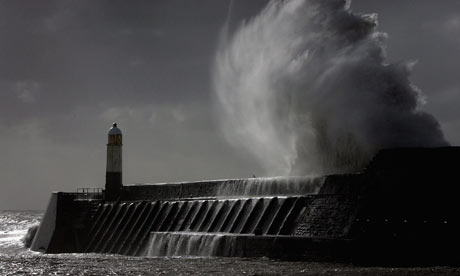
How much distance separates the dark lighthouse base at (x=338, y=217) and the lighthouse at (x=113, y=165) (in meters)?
8.65

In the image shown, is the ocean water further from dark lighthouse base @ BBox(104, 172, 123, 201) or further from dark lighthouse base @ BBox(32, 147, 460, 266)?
dark lighthouse base @ BBox(104, 172, 123, 201)

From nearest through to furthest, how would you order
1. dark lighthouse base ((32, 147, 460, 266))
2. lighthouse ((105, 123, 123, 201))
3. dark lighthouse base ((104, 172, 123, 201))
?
dark lighthouse base ((32, 147, 460, 266)), dark lighthouse base ((104, 172, 123, 201)), lighthouse ((105, 123, 123, 201))

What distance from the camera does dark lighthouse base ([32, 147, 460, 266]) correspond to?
19672mm

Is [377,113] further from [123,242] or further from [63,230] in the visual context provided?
[63,230]

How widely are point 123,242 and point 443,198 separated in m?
15.3

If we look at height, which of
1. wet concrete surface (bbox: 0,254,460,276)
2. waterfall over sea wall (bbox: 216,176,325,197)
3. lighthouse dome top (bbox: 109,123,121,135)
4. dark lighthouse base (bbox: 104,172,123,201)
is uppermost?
lighthouse dome top (bbox: 109,123,121,135)

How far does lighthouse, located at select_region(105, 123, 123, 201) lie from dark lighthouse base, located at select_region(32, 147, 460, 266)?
28.4ft

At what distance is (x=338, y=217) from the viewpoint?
20906 millimetres

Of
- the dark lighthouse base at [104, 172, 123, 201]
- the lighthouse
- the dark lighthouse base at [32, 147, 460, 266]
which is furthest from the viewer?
the lighthouse

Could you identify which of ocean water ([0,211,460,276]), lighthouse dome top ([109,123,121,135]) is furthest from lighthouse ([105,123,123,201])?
ocean water ([0,211,460,276])

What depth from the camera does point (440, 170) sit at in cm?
2038

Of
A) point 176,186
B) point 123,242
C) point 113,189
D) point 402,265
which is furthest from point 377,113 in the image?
point 113,189

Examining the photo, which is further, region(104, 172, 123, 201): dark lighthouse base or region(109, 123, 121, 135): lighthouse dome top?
region(109, 123, 121, 135): lighthouse dome top

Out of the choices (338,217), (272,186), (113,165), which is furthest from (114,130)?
(338,217)
